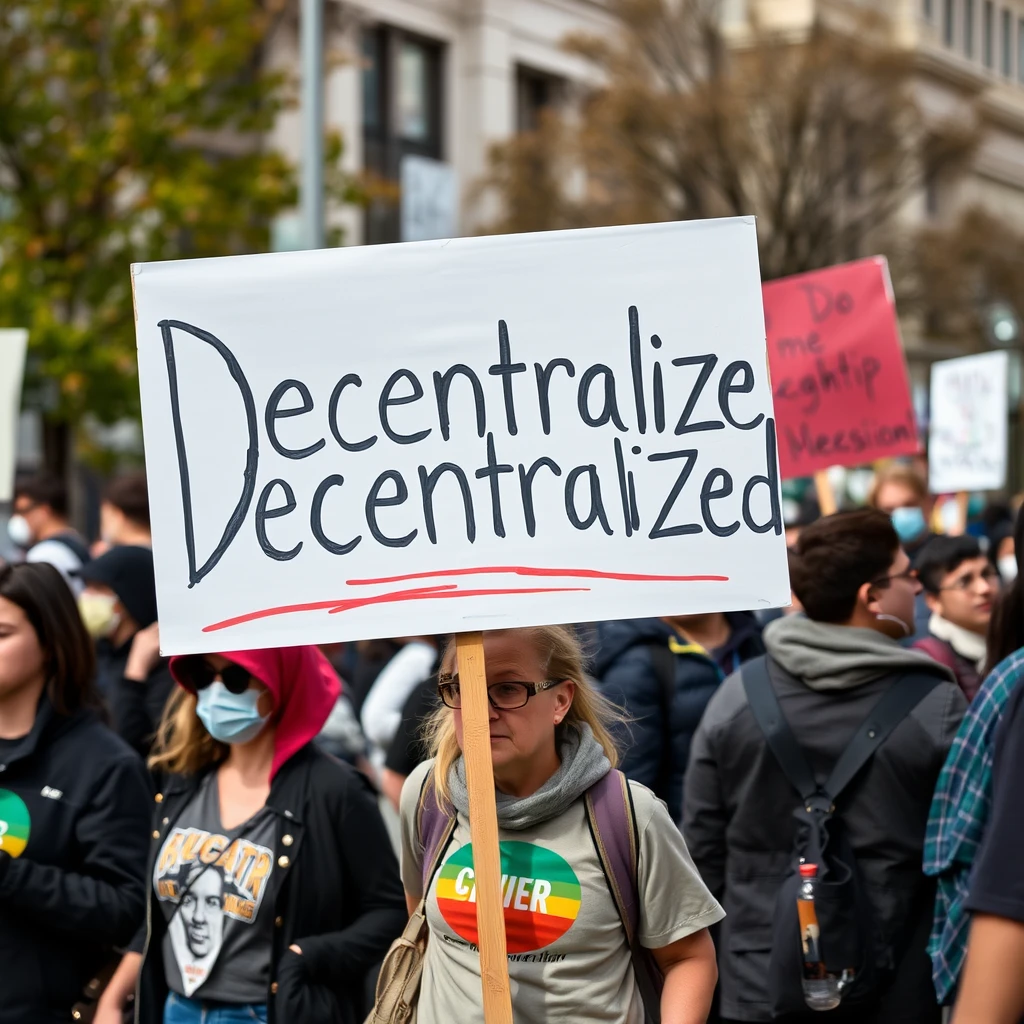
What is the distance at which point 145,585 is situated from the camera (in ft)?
19.8

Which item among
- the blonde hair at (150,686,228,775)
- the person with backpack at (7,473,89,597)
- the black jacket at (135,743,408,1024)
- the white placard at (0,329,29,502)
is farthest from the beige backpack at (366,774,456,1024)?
the person with backpack at (7,473,89,597)

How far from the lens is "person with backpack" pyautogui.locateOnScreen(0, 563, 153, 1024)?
12.7 ft

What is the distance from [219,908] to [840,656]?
64.2 inches

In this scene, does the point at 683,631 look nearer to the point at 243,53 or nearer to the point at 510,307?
the point at 510,307

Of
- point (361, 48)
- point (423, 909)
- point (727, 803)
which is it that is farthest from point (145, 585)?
point (361, 48)

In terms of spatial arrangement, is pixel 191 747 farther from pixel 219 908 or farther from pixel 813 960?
pixel 813 960

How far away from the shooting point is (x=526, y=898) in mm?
3045

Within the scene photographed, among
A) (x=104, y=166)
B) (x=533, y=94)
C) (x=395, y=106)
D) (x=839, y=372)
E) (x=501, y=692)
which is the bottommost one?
(x=501, y=692)

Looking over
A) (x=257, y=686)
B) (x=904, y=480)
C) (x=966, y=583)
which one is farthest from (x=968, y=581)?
(x=257, y=686)

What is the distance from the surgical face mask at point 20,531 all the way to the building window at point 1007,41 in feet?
155

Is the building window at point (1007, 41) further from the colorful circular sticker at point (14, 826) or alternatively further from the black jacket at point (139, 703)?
the colorful circular sticker at point (14, 826)

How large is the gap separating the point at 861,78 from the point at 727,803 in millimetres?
25720

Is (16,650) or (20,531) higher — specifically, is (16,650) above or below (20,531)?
above

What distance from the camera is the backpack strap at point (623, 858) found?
9.96 feet
